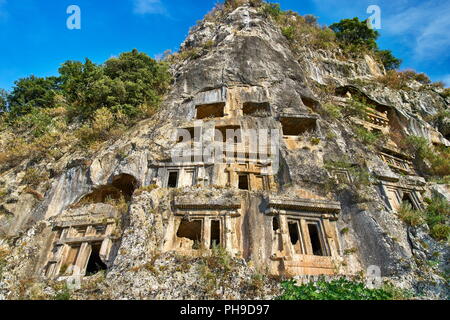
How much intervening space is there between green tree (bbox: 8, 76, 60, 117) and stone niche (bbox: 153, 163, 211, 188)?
19.2 metres

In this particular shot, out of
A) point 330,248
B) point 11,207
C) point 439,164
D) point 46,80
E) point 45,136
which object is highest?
point 46,80

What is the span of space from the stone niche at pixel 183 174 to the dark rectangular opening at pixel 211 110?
17.7ft

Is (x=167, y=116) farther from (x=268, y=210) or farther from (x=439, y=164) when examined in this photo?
(x=439, y=164)

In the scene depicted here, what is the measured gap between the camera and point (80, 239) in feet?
41.2

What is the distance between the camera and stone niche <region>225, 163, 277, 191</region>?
1492 centimetres

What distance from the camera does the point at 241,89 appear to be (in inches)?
786

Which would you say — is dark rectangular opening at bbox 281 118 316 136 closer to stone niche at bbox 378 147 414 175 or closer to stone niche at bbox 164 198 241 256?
stone niche at bbox 378 147 414 175

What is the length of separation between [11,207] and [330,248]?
1527cm

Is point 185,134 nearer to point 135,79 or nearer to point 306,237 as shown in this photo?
point 135,79

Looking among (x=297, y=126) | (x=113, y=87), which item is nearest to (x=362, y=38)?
(x=297, y=126)

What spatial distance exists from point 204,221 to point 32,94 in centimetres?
2653

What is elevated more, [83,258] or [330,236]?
[330,236]

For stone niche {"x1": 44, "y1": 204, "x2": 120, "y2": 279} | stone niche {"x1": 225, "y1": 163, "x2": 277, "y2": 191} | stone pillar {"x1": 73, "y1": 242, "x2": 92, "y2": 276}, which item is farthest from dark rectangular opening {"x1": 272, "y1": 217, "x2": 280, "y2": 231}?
stone pillar {"x1": 73, "y1": 242, "x2": 92, "y2": 276}
